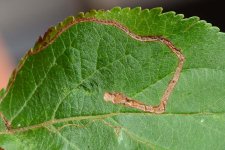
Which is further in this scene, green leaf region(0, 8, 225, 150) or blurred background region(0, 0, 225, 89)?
blurred background region(0, 0, 225, 89)

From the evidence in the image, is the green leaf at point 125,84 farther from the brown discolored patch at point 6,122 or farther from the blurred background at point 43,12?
the blurred background at point 43,12

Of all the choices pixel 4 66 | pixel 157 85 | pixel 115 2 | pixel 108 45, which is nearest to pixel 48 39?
pixel 108 45

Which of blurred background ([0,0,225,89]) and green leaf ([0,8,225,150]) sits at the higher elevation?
green leaf ([0,8,225,150])

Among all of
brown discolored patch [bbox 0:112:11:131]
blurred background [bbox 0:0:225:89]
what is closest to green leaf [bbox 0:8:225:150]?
brown discolored patch [bbox 0:112:11:131]

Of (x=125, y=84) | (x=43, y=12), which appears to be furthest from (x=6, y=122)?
(x=43, y=12)

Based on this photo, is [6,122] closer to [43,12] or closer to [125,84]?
[125,84]

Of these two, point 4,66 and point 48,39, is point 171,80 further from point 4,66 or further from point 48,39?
point 4,66

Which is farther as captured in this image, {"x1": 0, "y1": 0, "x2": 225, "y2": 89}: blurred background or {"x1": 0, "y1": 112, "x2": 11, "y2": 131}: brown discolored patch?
{"x1": 0, "y1": 0, "x2": 225, "y2": 89}: blurred background

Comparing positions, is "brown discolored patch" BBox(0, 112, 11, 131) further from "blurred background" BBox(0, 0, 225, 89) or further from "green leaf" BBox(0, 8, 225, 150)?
"blurred background" BBox(0, 0, 225, 89)
